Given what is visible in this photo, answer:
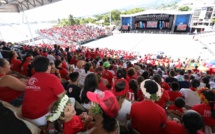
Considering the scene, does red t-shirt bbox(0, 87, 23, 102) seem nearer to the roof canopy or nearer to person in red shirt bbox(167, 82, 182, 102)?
person in red shirt bbox(167, 82, 182, 102)

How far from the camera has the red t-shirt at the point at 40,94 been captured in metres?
1.59

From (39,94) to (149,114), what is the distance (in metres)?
1.32

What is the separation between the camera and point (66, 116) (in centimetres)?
141

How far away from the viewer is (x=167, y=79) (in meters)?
4.69

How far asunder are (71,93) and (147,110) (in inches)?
52.0

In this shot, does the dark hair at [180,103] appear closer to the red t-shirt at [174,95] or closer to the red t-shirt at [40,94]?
the red t-shirt at [174,95]

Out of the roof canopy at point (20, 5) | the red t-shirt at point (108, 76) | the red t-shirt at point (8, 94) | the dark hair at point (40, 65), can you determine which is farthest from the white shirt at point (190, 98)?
the roof canopy at point (20, 5)

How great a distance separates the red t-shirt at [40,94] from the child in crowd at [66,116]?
9.9 inches

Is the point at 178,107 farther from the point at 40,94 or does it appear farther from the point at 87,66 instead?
the point at 87,66

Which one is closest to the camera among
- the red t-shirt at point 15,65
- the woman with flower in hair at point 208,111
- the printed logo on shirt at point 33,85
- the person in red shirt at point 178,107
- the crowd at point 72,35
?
the printed logo on shirt at point 33,85

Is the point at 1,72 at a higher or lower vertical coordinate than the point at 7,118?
higher

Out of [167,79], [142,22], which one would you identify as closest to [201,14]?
[142,22]

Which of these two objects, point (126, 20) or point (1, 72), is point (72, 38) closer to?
point (126, 20)

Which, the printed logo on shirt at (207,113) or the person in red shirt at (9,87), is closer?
the person in red shirt at (9,87)
